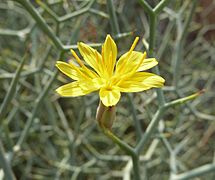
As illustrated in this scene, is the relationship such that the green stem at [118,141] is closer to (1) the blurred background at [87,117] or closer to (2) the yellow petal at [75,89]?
(2) the yellow petal at [75,89]

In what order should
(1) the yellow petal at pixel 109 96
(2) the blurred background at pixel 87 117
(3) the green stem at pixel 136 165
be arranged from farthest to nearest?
(2) the blurred background at pixel 87 117, (3) the green stem at pixel 136 165, (1) the yellow petal at pixel 109 96

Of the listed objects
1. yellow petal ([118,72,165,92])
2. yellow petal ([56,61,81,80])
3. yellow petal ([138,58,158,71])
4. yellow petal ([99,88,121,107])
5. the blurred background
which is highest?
yellow petal ([56,61,81,80])

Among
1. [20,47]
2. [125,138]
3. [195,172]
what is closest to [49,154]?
[125,138]

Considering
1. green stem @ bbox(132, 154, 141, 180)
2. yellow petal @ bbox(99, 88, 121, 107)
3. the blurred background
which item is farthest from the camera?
the blurred background

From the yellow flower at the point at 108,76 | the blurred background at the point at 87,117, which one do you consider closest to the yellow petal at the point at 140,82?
the yellow flower at the point at 108,76

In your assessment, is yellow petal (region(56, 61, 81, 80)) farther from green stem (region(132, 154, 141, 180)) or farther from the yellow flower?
green stem (region(132, 154, 141, 180))

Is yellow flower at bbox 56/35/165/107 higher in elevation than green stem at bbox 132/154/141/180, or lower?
higher

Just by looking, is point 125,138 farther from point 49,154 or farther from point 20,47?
point 20,47

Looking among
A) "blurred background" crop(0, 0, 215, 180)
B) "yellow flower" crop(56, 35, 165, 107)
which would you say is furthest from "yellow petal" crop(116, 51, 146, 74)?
"blurred background" crop(0, 0, 215, 180)

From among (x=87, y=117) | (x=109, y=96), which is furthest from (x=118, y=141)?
(x=87, y=117)
